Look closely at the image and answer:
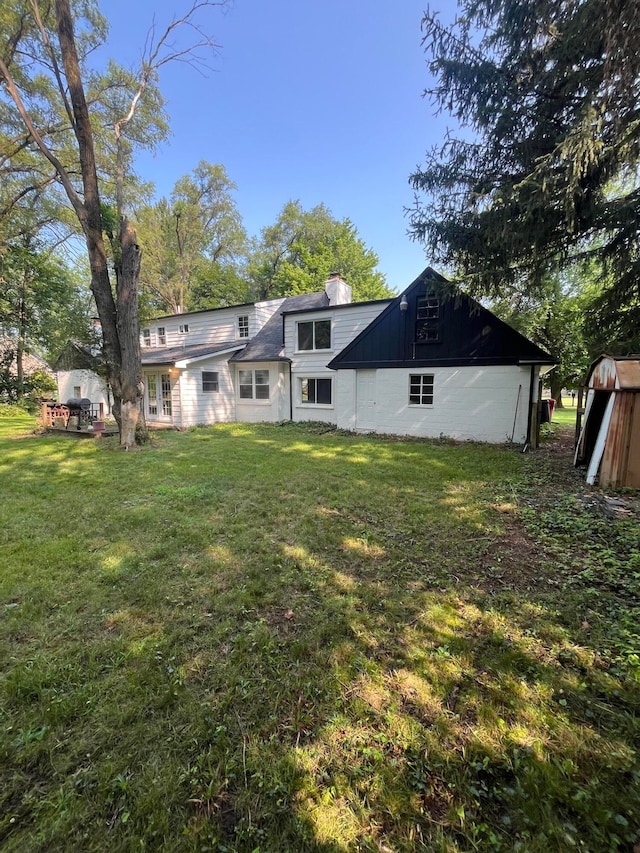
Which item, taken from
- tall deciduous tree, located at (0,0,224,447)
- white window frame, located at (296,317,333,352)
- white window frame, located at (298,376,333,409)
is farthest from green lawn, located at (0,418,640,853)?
white window frame, located at (296,317,333,352)

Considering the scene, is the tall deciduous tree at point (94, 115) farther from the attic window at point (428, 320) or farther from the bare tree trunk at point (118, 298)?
the attic window at point (428, 320)

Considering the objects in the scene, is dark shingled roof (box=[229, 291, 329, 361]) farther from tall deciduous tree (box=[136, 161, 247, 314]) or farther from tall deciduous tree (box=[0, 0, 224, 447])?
tall deciduous tree (box=[136, 161, 247, 314])

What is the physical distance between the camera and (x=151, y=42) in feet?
34.3

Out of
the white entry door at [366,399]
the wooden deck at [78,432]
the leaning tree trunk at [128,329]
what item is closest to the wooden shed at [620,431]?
the white entry door at [366,399]

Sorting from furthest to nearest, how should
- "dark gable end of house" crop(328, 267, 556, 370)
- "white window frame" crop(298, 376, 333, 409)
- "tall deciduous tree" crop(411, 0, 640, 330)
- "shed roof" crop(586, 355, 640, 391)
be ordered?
"white window frame" crop(298, 376, 333, 409), "dark gable end of house" crop(328, 267, 556, 370), "tall deciduous tree" crop(411, 0, 640, 330), "shed roof" crop(586, 355, 640, 391)

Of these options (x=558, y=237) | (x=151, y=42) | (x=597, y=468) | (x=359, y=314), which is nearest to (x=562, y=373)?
(x=359, y=314)

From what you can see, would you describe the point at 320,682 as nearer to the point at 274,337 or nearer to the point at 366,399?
the point at 366,399

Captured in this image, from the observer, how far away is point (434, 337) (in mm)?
11359

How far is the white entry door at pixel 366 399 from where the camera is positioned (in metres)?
12.7

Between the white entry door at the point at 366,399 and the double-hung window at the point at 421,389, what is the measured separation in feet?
4.52

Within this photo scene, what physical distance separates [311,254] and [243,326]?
1691 centimetres

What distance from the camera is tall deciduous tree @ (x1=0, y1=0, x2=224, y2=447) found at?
364 inches

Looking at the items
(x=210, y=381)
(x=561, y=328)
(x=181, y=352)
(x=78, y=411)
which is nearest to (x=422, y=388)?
(x=210, y=381)

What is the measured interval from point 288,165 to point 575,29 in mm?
18890
